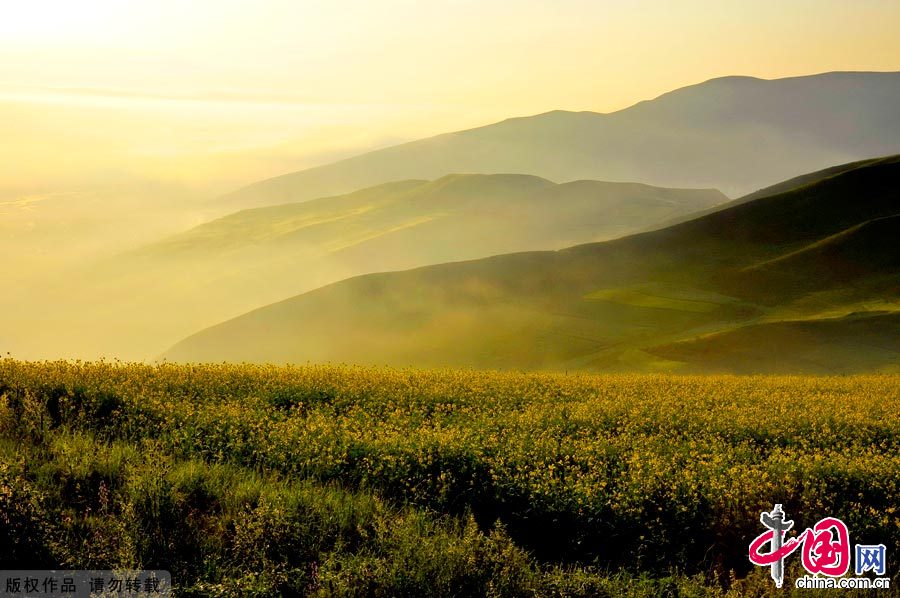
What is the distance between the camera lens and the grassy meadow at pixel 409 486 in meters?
7.53

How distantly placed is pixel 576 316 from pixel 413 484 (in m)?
65.6

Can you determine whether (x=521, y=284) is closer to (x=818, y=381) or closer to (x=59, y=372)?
(x=818, y=381)

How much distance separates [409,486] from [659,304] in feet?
222

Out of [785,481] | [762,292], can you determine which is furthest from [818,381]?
[762,292]

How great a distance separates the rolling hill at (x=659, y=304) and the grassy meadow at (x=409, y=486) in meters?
28.2

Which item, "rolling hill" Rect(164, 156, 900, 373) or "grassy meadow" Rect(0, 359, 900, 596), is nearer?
"grassy meadow" Rect(0, 359, 900, 596)

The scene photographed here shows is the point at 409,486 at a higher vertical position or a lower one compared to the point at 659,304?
lower

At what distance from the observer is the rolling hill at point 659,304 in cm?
4744

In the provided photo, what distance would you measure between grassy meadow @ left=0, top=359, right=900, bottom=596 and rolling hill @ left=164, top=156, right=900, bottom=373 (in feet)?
92.5

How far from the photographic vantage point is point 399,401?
1352 cm

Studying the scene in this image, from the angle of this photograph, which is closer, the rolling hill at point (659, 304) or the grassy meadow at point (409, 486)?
the grassy meadow at point (409, 486)

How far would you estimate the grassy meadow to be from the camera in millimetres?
7531

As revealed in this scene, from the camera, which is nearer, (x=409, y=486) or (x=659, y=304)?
(x=409, y=486)

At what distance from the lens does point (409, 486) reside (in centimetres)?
955
